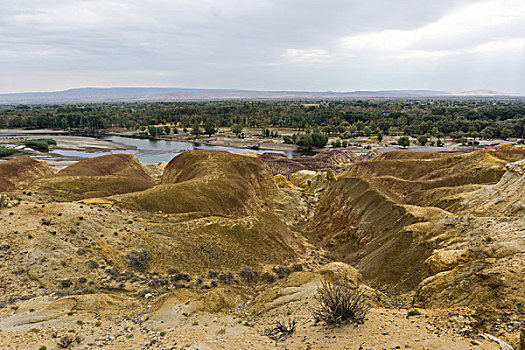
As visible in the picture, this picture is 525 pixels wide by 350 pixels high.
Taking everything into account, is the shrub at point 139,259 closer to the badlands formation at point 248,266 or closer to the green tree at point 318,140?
the badlands formation at point 248,266

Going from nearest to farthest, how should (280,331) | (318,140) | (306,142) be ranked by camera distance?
1. (280,331)
2. (306,142)
3. (318,140)

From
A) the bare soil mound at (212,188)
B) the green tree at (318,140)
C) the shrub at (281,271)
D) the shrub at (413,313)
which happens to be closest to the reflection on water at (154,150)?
the green tree at (318,140)

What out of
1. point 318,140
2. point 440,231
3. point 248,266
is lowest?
point 248,266

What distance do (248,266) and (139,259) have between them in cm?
862

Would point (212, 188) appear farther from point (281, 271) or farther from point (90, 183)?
point (281, 271)

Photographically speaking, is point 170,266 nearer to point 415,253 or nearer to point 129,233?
point 129,233

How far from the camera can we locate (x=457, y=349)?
10.9 m

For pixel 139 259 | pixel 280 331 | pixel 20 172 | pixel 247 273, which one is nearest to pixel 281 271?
pixel 247 273

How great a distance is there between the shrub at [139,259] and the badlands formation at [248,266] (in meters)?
0.07

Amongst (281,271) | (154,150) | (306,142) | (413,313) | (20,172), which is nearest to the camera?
(413,313)

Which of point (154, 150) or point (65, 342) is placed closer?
point (65, 342)

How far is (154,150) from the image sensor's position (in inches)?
5108

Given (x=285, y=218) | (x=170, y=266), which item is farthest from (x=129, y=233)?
(x=285, y=218)

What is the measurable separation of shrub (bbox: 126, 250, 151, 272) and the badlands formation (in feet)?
0.24
